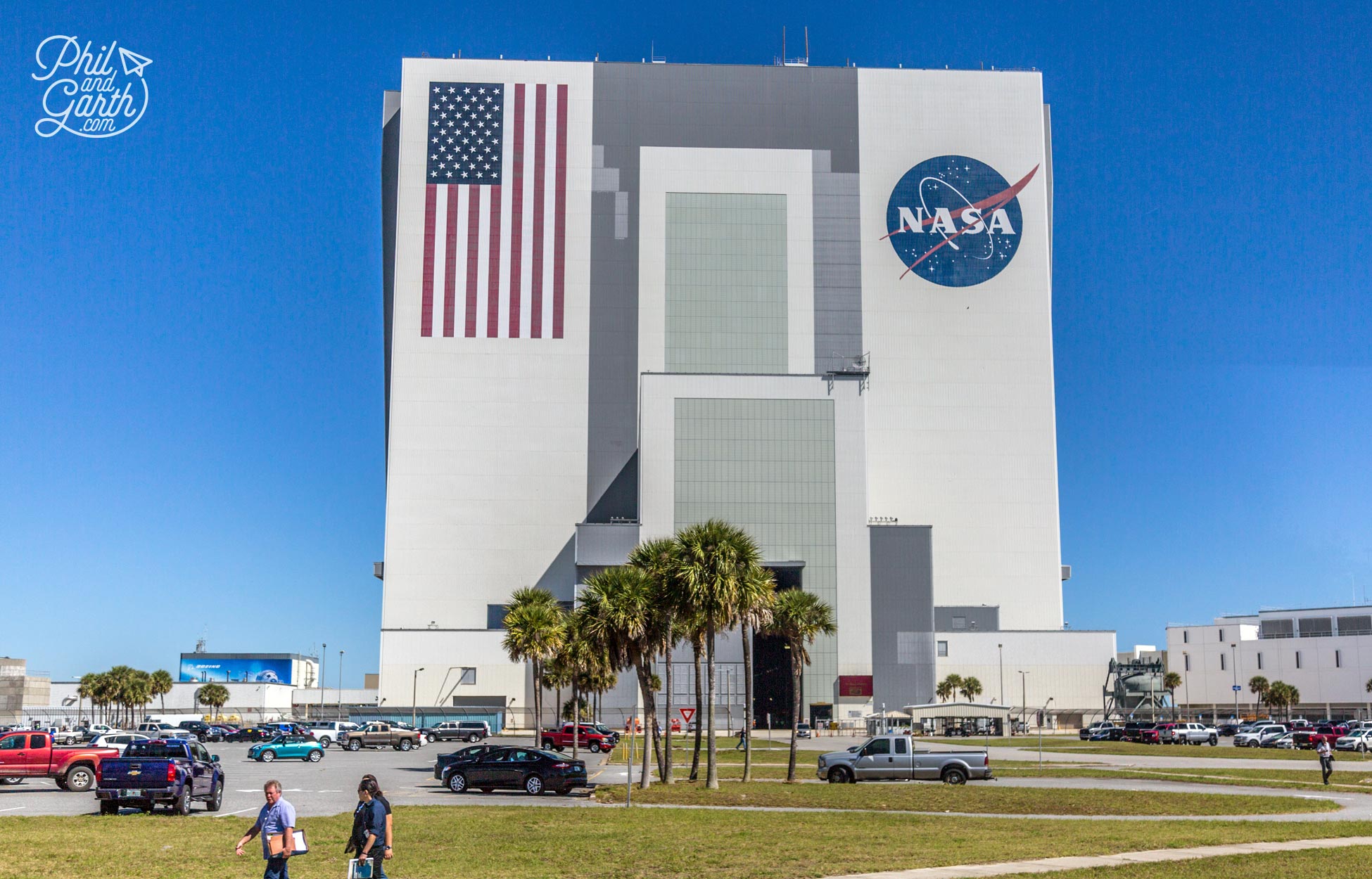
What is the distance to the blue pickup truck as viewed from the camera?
105 feet

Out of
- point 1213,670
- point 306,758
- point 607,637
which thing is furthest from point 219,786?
point 1213,670

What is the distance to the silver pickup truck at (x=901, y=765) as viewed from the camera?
1833 inches

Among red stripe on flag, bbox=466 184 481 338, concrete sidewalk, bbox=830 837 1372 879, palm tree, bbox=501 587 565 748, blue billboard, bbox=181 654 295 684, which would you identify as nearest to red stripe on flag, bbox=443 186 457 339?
red stripe on flag, bbox=466 184 481 338

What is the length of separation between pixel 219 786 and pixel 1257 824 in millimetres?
27928

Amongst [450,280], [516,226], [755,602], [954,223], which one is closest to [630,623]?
[755,602]

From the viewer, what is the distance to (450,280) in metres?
125

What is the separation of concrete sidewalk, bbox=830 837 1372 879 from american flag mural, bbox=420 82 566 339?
105206mm

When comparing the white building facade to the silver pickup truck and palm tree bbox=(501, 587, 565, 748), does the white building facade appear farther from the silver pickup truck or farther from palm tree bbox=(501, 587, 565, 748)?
the silver pickup truck

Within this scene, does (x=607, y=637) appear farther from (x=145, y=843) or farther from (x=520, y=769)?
Result: (x=145, y=843)

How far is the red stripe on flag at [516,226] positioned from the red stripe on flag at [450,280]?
5577 millimetres

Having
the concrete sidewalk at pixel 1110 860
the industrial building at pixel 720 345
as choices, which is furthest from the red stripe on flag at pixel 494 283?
the concrete sidewalk at pixel 1110 860

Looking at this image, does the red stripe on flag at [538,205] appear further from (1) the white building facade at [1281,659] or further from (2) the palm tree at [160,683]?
(1) the white building facade at [1281,659]

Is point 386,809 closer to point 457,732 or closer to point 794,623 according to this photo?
point 794,623

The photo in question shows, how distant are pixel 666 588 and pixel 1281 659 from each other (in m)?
141
